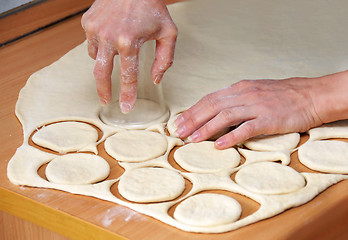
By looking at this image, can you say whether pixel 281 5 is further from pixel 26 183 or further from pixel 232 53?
pixel 26 183

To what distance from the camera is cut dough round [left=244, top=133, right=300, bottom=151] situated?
3.88 feet

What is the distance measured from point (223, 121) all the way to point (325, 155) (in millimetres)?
229

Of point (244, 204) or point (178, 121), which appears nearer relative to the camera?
point (244, 204)

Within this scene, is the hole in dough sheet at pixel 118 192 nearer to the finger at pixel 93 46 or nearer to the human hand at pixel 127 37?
the human hand at pixel 127 37

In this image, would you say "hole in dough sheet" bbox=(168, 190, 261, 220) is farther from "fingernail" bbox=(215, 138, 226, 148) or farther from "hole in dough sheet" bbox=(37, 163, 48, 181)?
"hole in dough sheet" bbox=(37, 163, 48, 181)

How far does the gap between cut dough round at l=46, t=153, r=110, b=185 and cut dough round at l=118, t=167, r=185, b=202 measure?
0.06 meters

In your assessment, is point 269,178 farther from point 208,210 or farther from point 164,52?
point 164,52

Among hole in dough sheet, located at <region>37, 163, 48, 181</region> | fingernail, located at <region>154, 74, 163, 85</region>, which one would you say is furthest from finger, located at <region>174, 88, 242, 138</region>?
hole in dough sheet, located at <region>37, 163, 48, 181</region>

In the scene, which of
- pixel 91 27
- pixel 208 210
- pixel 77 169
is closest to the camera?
pixel 208 210

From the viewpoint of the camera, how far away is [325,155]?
1143mm

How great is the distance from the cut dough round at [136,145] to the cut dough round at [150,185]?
0.16 feet

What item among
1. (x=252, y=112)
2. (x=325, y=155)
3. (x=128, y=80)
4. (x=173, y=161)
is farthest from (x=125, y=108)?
(x=325, y=155)

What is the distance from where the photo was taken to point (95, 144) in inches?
48.4

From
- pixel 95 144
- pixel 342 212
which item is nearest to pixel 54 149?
pixel 95 144
